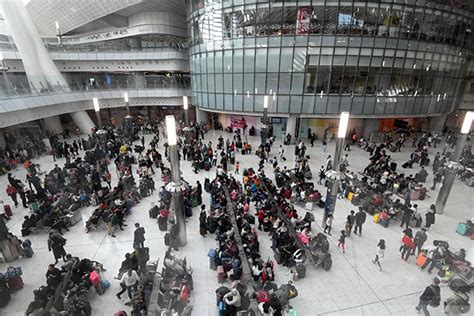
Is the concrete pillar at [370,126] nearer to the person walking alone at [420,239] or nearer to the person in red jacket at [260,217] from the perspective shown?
the person walking alone at [420,239]

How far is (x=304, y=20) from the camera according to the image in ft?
73.1

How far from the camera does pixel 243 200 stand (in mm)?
12102

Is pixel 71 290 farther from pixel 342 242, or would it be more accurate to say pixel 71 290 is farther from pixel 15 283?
pixel 342 242

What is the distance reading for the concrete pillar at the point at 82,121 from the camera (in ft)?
86.4

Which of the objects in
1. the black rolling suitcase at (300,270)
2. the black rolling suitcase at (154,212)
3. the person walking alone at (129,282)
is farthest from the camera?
the black rolling suitcase at (154,212)

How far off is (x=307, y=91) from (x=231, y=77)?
8280 millimetres

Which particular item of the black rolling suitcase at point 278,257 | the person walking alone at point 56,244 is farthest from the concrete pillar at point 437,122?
the person walking alone at point 56,244

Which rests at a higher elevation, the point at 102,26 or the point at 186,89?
the point at 102,26

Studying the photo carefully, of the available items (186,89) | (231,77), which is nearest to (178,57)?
(186,89)

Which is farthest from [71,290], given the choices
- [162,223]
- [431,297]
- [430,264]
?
[430,264]

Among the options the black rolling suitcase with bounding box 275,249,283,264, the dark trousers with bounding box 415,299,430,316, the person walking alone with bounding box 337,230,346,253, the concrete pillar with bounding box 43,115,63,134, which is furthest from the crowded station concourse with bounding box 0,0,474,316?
the concrete pillar with bounding box 43,115,63,134

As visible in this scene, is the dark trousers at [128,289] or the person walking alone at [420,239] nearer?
the dark trousers at [128,289]

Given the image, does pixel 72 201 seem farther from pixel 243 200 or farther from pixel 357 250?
pixel 357 250

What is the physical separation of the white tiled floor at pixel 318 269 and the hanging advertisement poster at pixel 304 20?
17.4 m
